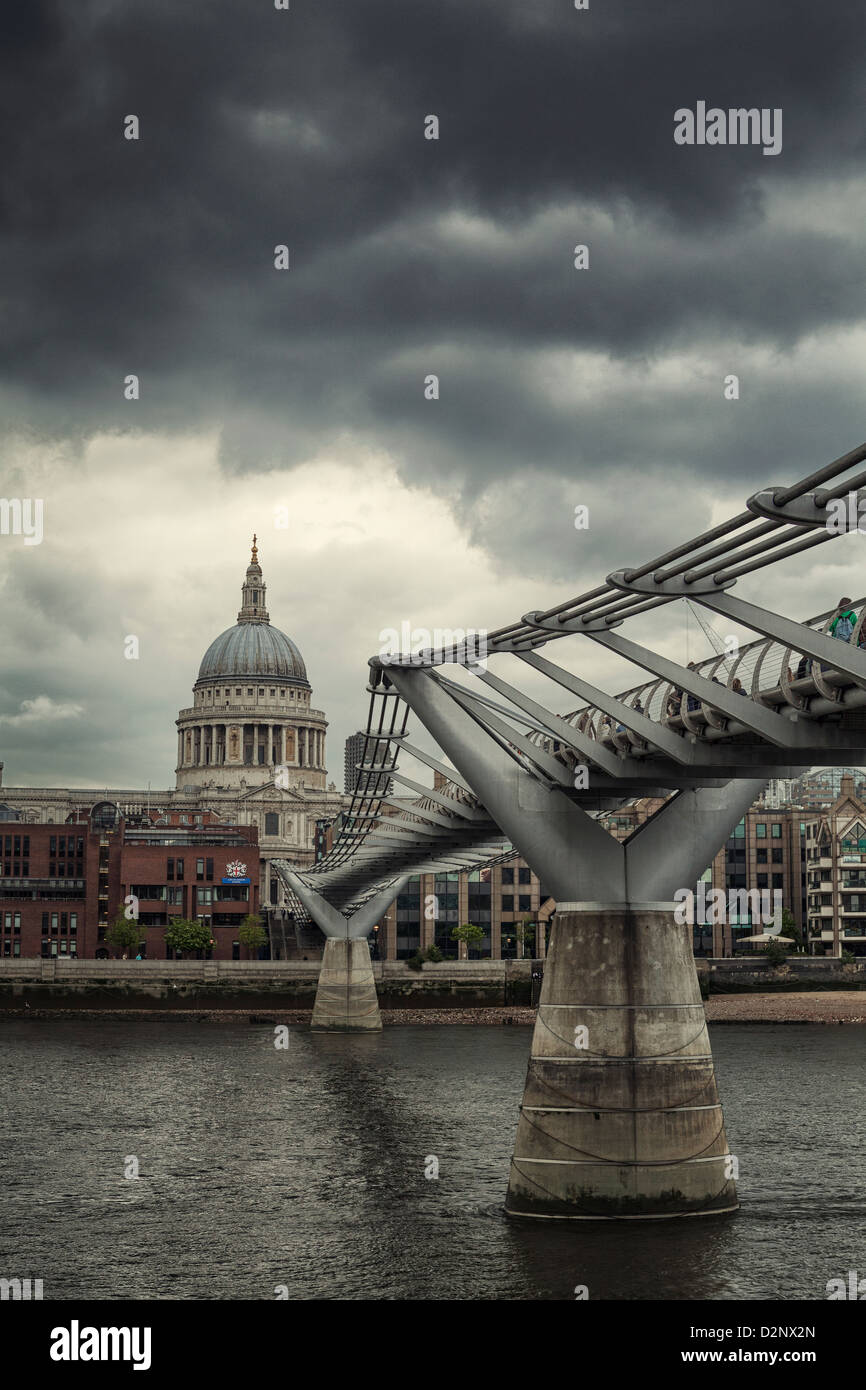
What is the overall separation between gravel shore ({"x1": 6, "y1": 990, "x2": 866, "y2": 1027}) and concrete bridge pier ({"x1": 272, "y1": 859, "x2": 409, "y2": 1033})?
4197 millimetres

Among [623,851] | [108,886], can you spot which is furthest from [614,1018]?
[108,886]

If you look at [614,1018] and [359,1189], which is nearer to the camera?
[614,1018]

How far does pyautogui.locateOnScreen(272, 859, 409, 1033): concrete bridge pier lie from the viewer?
88250 mm

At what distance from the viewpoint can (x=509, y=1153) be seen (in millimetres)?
39156

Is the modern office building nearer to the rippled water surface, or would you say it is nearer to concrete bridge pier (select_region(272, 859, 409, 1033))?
concrete bridge pier (select_region(272, 859, 409, 1033))

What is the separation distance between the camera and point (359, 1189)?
115 feet

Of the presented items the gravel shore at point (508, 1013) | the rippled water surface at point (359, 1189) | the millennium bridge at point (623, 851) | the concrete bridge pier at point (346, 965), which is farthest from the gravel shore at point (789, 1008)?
the millennium bridge at point (623, 851)

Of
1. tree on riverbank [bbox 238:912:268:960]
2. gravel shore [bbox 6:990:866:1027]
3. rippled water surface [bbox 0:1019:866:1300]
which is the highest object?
tree on riverbank [bbox 238:912:268:960]

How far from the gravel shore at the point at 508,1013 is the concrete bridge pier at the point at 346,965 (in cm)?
420

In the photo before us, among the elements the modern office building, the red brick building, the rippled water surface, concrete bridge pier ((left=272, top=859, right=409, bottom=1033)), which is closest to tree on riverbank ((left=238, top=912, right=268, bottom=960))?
the red brick building

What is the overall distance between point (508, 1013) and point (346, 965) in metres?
12.4

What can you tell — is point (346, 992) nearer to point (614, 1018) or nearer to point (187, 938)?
point (187, 938)

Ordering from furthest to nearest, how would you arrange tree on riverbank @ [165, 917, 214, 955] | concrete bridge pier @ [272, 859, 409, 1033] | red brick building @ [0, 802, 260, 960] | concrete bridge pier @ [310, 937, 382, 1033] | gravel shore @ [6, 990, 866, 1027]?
red brick building @ [0, 802, 260, 960], tree on riverbank @ [165, 917, 214, 955], gravel shore @ [6, 990, 866, 1027], concrete bridge pier @ [272, 859, 409, 1033], concrete bridge pier @ [310, 937, 382, 1033]
